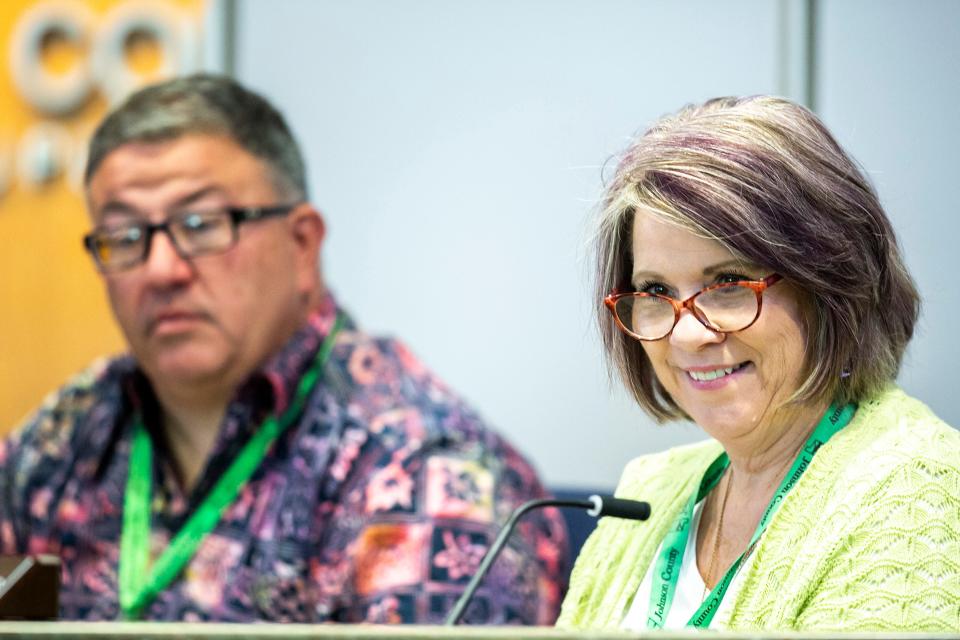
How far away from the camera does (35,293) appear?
9.47 ft

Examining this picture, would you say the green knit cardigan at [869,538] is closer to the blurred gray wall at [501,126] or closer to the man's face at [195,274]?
the blurred gray wall at [501,126]

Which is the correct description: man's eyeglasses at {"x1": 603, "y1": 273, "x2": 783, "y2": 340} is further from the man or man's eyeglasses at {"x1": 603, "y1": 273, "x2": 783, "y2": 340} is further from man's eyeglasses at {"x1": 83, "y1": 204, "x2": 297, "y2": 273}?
man's eyeglasses at {"x1": 83, "y1": 204, "x2": 297, "y2": 273}

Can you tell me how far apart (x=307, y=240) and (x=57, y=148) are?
1.03m

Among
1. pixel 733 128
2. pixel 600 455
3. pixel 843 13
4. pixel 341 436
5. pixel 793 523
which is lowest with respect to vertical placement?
pixel 600 455

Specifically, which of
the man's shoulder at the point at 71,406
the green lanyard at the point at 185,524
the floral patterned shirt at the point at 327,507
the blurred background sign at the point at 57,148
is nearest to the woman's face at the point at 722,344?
the floral patterned shirt at the point at 327,507

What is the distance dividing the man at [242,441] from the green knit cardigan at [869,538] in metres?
0.71

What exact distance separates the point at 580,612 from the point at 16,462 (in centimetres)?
130

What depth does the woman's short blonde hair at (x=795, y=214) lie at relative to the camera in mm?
984

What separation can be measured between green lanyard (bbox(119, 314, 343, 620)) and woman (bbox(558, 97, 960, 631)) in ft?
2.94

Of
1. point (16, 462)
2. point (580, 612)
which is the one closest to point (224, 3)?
point (16, 462)

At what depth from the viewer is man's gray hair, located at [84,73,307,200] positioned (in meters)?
1.98

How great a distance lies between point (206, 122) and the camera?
1.99 meters

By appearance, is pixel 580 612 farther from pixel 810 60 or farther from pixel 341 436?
pixel 810 60

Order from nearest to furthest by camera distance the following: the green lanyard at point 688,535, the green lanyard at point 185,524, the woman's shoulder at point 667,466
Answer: the green lanyard at point 688,535
the woman's shoulder at point 667,466
the green lanyard at point 185,524
